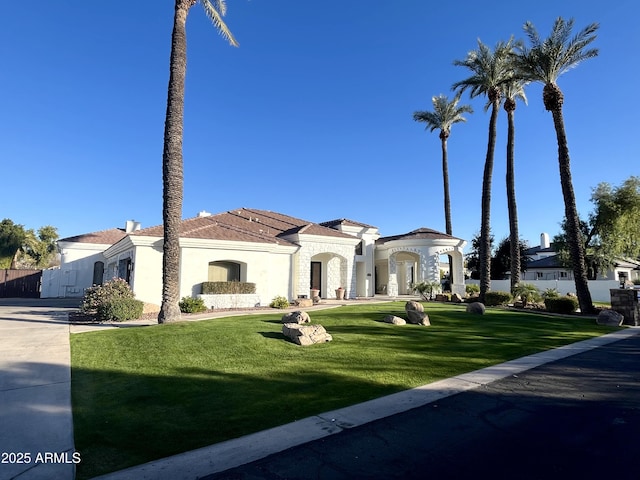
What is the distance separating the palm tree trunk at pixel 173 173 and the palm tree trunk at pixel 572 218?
62.7 ft

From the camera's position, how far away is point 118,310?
14.8 meters

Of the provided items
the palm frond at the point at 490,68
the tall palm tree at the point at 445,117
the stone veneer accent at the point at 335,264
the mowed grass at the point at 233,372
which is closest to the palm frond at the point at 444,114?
the tall palm tree at the point at 445,117

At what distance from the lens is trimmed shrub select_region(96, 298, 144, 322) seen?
14805mm

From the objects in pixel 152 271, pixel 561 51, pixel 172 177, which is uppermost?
pixel 561 51

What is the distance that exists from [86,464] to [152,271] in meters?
15.8

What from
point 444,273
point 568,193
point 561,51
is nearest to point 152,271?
point 568,193

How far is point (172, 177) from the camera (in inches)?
559

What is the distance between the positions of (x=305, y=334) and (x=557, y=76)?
67.1ft

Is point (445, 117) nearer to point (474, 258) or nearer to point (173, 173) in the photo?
point (474, 258)

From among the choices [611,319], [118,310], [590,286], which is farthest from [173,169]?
[590,286]

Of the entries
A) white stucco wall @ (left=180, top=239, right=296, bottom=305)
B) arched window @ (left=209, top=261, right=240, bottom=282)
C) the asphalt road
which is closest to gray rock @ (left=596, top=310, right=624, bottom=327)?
the asphalt road

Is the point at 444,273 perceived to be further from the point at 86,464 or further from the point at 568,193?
the point at 86,464

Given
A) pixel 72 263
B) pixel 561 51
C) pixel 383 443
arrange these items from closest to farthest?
pixel 383 443 → pixel 561 51 → pixel 72 263

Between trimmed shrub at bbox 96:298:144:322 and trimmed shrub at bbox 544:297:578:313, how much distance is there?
2085 cm
